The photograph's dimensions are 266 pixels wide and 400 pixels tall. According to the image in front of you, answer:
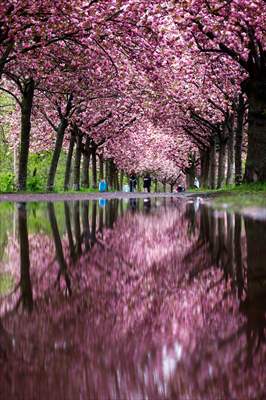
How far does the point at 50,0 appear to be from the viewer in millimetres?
17125

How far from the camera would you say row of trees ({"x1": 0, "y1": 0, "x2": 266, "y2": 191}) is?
1842 cm

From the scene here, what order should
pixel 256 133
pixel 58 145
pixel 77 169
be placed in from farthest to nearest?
1. pixel 77 169
2. pixel 58 145
3. pixel 256 133

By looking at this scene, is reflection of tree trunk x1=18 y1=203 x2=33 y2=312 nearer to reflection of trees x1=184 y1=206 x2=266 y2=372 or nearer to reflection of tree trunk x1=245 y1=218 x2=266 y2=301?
reflection of trees x1=184 y1=206 x2=266 y2=372

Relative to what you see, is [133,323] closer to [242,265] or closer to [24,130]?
[242,265]

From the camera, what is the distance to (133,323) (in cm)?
301

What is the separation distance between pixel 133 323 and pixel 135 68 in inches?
855

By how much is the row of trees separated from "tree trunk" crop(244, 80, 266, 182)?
0.13 feet

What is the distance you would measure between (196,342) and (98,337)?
15.9 inches

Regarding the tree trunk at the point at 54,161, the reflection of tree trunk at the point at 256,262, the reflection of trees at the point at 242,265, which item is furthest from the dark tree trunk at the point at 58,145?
the reflection of tree trunk at the point at 256,262

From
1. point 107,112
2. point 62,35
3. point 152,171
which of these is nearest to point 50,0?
point 62,35

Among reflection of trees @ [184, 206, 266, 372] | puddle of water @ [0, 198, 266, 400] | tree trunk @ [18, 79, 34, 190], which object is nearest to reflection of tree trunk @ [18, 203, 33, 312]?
puddle of water @ [0, 198, 266, 400]

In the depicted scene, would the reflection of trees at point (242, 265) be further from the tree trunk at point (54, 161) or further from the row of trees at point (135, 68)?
the tree trunk at point (54, 161)

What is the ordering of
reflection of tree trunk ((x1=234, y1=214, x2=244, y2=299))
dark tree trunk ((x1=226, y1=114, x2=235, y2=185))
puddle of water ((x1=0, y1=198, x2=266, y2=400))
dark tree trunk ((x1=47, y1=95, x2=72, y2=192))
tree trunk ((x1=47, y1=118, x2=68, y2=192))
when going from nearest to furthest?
puddle of water ((x1=0, y1=198, x2=266, y2=400)) < reflection of tree trunk ((x1=234, y1=214, x2=244, y2=299)) < tree trunk ((x1=47, y1=118, x2=68, y2=192)) < dark tree trunk ((x1=47, y1=95, x2=72, y2=192)) < dark tree trunk ((x1=226, y1=114, x2=235, y2=185))

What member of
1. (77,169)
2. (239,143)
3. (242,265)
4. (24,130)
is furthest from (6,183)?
(242,265)
